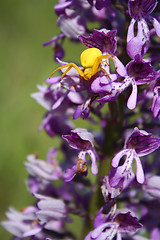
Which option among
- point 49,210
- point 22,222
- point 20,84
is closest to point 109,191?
point 49,210

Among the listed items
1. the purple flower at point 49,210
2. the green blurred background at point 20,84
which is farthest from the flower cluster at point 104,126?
the green blurred background at point 20,84

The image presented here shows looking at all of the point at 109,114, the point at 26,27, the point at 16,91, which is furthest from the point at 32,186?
the point at 26,27

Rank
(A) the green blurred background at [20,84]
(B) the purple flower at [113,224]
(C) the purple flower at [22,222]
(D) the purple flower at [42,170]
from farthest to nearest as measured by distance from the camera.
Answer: (A) the green blurred background at [20,84], (D) the purple flower at [42,170], (C) the purple flower at [22,222], (B) the purple flower at [113,224]

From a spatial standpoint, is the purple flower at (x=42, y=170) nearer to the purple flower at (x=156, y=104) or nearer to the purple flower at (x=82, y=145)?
the purple flower at (x=82, y=145)

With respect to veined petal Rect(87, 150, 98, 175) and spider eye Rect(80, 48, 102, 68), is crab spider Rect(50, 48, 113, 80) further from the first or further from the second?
veined petal Rect(87, 150, 98, 175)

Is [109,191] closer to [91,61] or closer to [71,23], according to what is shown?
[91,61]

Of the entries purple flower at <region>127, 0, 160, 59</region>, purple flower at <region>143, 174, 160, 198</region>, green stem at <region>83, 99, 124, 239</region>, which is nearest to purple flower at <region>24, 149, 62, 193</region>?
green stem at <region>83, 99, 124, 239</region>
